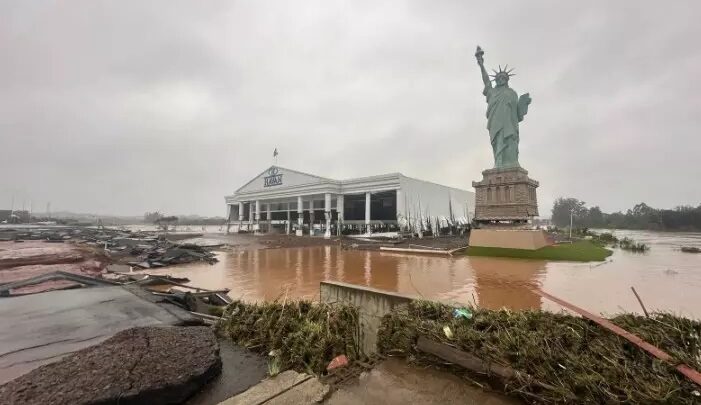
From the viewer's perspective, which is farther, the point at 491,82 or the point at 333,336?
the point at 491,82

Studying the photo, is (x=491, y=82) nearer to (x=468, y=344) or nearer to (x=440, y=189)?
(x=440, y=189)

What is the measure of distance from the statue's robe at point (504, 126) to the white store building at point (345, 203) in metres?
13.1

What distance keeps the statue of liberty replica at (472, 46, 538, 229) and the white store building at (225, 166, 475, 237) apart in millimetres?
12130

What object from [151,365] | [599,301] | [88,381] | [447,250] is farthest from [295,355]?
[447,250]

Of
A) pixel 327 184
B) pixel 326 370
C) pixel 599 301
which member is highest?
pixel 327 184

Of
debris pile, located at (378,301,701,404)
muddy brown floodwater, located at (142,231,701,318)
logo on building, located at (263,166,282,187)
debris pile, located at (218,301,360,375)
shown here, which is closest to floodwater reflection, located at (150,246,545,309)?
muddy brown floodwater, located at (142,231,701,318)

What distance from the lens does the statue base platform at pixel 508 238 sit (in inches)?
960

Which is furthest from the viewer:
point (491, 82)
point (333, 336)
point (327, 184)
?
point (327, 184)

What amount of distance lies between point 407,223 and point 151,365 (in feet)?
124

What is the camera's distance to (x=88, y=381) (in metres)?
3.22

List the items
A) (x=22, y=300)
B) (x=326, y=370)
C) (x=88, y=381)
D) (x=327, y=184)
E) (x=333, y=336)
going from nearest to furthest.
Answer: (x=88, y=381) < (x=326, y=370) < (x=333, y=336) < (x=22, y=300) < (x=327, y=184)

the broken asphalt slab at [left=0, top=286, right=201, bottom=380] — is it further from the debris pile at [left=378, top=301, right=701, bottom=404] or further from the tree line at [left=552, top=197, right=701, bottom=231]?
the tree line at [left=552, top=197, right=701, bottom=231]

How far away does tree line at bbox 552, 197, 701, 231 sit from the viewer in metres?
72.3

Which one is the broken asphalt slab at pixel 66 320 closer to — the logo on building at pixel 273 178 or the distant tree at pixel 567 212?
the logo on building at pixel 273 178
